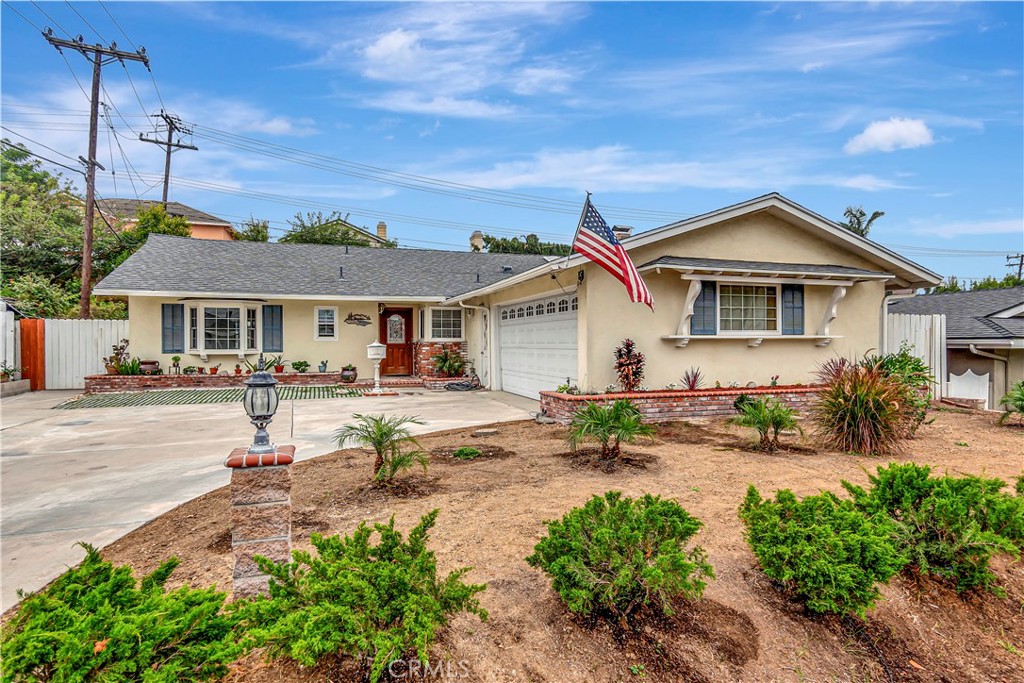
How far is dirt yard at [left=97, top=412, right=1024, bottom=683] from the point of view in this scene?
92.9 inches

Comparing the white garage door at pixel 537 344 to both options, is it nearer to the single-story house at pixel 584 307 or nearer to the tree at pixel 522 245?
the single-story house at pixel 584 307

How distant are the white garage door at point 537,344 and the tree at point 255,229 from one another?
27.9m

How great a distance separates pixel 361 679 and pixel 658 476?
3.53m

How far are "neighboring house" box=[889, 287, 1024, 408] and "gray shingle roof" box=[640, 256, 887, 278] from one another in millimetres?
5238

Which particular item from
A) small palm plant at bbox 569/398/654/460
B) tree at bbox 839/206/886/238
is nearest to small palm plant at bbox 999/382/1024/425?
small palm plant at bbox 569/398/654/460

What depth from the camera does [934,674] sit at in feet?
7.99

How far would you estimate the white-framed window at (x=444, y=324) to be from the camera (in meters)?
15.6

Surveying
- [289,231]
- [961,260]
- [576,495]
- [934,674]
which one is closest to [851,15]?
[576,495]

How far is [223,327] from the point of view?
14266 millimetres

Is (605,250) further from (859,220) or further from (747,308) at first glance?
(859,220)

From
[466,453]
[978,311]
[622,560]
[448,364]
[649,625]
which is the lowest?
[649,625]

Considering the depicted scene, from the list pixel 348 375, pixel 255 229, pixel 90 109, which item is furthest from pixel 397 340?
pixel 255 229

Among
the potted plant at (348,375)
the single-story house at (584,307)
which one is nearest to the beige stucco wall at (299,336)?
the single-story house at (584,307)

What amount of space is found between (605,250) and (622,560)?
220 inches
